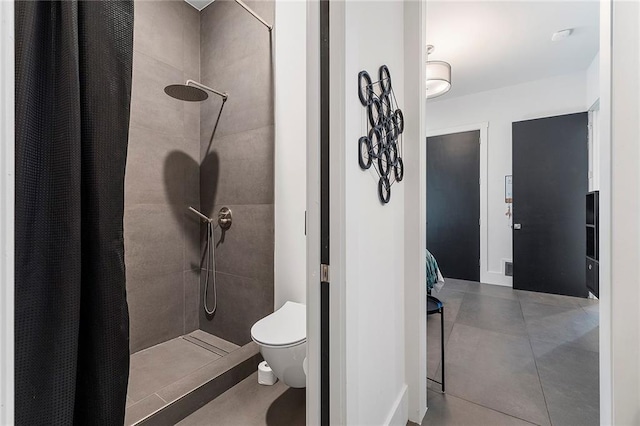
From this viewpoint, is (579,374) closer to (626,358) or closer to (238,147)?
(626,358)

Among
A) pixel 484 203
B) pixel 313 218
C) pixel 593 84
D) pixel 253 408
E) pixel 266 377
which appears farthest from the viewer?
pixel 484 203

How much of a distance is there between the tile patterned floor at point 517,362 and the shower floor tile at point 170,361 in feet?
5.18

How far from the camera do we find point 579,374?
6.52 ft

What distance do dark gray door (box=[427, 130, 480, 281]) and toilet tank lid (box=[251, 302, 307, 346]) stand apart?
10.9ft

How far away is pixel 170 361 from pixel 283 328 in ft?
3.61

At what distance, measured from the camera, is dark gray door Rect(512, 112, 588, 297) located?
137 inches

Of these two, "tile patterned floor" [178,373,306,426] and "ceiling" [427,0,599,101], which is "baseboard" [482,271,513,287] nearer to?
"ceiling" [427,0,599,101]

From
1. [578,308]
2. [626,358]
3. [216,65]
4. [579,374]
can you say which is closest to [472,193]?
[578,308]

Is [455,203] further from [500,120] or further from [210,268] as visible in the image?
[210,268]

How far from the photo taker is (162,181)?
2.33 m

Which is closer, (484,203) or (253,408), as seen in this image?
(253,408)

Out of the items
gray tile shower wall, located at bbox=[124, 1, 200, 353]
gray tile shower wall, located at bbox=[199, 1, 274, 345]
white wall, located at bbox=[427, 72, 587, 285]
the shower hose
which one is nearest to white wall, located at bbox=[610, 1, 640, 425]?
gray tile shower wall, located at bbox=[199, 1, 274, 345]
